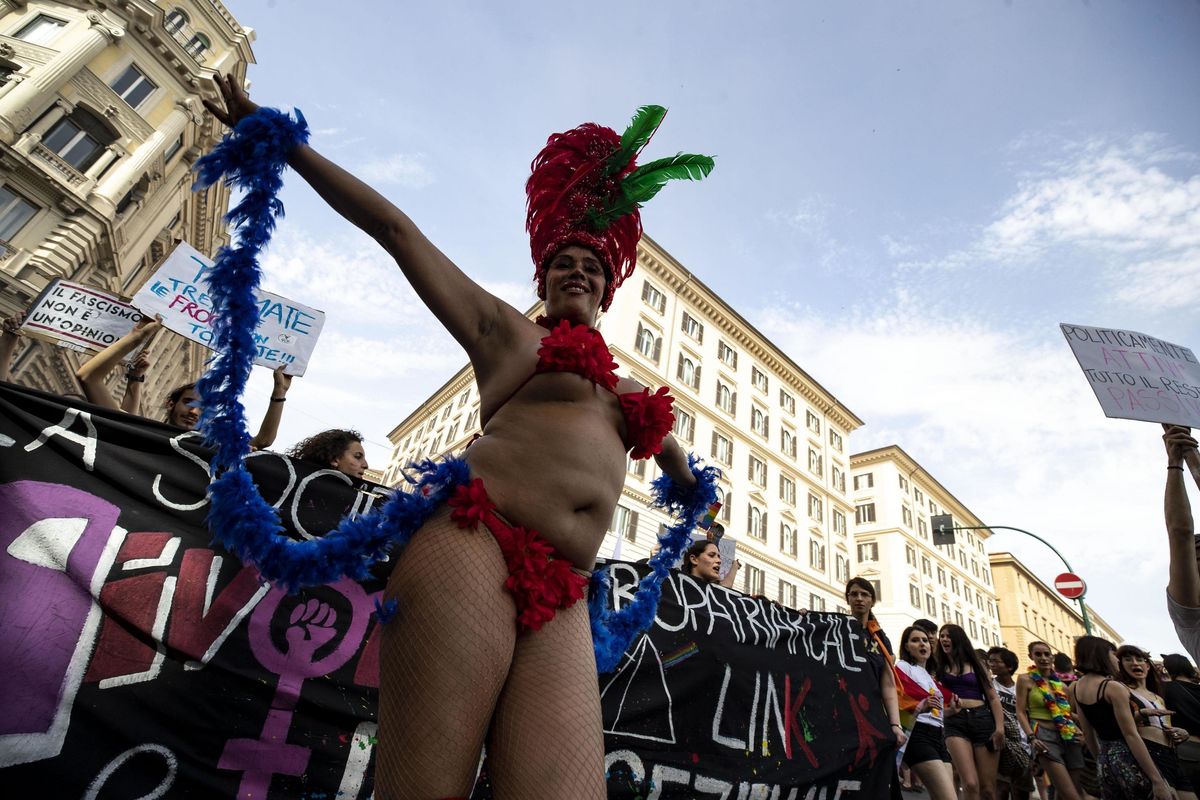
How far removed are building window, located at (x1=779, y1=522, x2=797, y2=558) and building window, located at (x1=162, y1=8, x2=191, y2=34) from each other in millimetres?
34854

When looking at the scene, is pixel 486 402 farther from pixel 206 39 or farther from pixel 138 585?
pixel 206 39

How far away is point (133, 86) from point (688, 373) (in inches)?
1002

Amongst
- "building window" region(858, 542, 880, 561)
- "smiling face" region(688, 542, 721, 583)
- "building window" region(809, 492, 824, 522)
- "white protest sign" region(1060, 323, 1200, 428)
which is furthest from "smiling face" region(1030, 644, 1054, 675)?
"building window" region(858, 542, 880, 561)

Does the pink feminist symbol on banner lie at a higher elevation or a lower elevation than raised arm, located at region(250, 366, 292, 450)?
lower

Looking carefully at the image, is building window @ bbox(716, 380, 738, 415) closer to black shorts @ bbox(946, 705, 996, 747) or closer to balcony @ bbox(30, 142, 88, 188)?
black shorts @ bbox(946, 705, 996, 747)

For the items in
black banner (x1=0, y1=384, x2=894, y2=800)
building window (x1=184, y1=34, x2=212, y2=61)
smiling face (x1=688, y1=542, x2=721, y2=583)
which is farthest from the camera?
building window (x1=184, y1=34, x2=212, y2=61)

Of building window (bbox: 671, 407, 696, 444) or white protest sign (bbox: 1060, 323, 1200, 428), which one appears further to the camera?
building window (bbox: 671, 407, 696, 444)

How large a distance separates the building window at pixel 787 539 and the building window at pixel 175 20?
34.9 meters

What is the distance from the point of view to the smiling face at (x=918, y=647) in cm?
587

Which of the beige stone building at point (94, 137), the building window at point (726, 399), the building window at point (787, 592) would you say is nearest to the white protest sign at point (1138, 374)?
the beige stone building at point (94, 137)

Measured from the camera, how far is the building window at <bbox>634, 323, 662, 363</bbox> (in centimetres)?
2873

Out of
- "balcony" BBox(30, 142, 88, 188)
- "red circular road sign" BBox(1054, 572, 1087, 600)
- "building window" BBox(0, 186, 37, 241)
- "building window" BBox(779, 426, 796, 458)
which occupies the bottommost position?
"red circular road sign" BBox(1054, 572, 1087, 600)

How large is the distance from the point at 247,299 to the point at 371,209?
0.45 m

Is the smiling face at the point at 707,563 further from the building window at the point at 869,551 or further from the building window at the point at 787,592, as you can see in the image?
the building window at the point at 869,551
